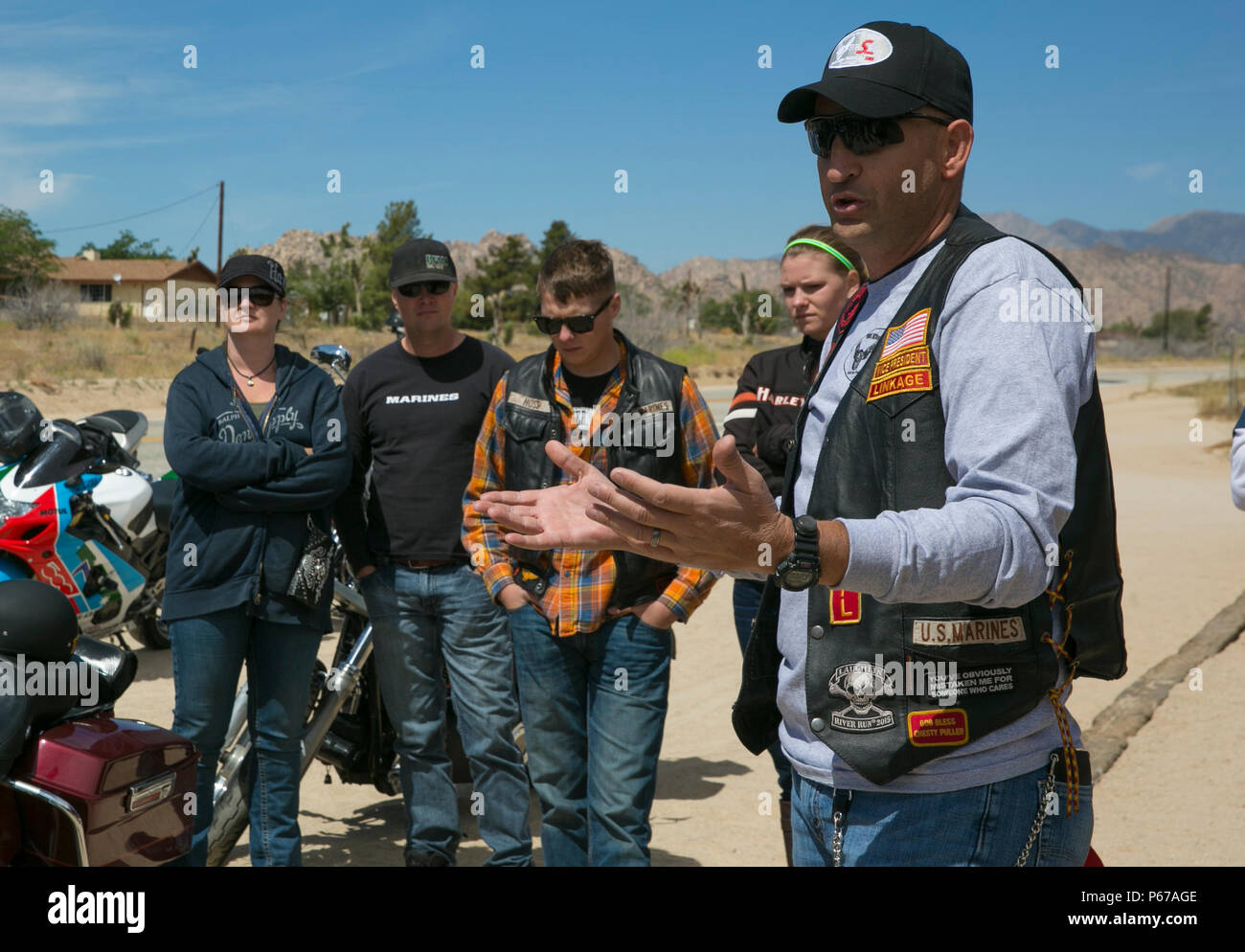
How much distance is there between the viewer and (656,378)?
161 inches

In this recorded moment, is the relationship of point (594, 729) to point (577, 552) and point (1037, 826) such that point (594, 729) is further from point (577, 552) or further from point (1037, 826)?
point (1037, 826)

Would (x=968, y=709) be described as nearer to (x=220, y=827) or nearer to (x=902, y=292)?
(x=902, y=292)

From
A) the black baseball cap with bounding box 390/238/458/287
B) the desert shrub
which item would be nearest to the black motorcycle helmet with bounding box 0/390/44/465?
the black baseball cap with bounding box 390/238/458/287

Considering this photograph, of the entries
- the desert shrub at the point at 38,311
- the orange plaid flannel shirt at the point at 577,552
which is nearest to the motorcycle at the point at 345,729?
the orange plaid flannel shirt at the point at 577,552

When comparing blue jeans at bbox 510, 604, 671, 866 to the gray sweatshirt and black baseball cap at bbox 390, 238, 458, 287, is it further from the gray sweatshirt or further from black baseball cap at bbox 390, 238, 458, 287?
the gray sweatshirt

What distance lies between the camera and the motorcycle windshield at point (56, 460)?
5.69 meters

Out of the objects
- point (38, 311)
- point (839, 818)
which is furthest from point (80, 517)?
point (38, 311)

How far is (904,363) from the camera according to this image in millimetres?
1833

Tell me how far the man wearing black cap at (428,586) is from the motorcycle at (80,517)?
1.62 m

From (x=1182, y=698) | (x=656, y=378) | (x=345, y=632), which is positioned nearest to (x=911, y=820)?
(x=656, y=378)

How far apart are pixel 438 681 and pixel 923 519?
349cm

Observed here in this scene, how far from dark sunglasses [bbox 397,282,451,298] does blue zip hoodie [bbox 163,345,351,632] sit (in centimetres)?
69

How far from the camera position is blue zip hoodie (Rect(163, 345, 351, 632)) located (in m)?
4.22
